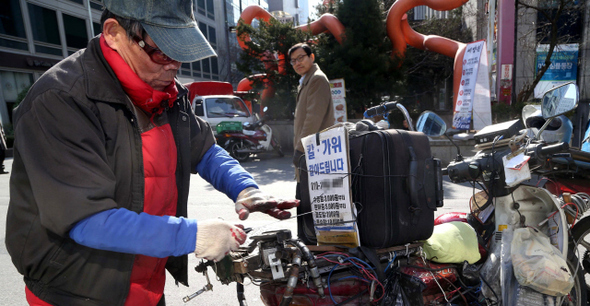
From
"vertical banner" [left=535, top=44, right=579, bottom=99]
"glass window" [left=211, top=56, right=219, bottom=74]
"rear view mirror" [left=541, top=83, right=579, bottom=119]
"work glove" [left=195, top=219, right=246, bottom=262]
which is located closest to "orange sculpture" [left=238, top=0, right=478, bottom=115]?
"vertical banner" [left=535, top=44, right=579, bottom=99]

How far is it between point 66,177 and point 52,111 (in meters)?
0.21

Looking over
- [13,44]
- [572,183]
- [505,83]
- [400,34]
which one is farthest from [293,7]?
[572,183]

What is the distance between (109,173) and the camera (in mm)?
1142

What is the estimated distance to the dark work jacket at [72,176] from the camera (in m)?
1.05

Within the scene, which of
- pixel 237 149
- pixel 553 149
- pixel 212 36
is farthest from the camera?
pixel 212 36

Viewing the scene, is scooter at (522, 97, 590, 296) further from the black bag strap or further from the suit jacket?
the suit jacket

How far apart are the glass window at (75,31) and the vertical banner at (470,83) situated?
2212 cm

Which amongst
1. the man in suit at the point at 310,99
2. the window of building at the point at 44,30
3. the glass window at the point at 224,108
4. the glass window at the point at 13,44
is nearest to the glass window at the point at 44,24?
the window of building at the point at 44,30

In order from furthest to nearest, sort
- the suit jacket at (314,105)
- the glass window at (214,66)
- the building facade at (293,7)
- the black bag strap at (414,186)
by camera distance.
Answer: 1. the building facade at (293,7)
2. the glass window at (214,66)
3. the suit jacket at (314,105)
4. the black bag strap at (414,186)

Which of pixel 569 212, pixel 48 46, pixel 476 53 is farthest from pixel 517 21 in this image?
pixel 48 46

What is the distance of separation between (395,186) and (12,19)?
79.7 ft

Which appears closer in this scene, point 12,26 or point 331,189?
point 331,189

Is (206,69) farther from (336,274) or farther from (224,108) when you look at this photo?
(336,274)

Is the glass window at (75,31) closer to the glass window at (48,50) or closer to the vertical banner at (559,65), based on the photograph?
the glass window at (48,50)
